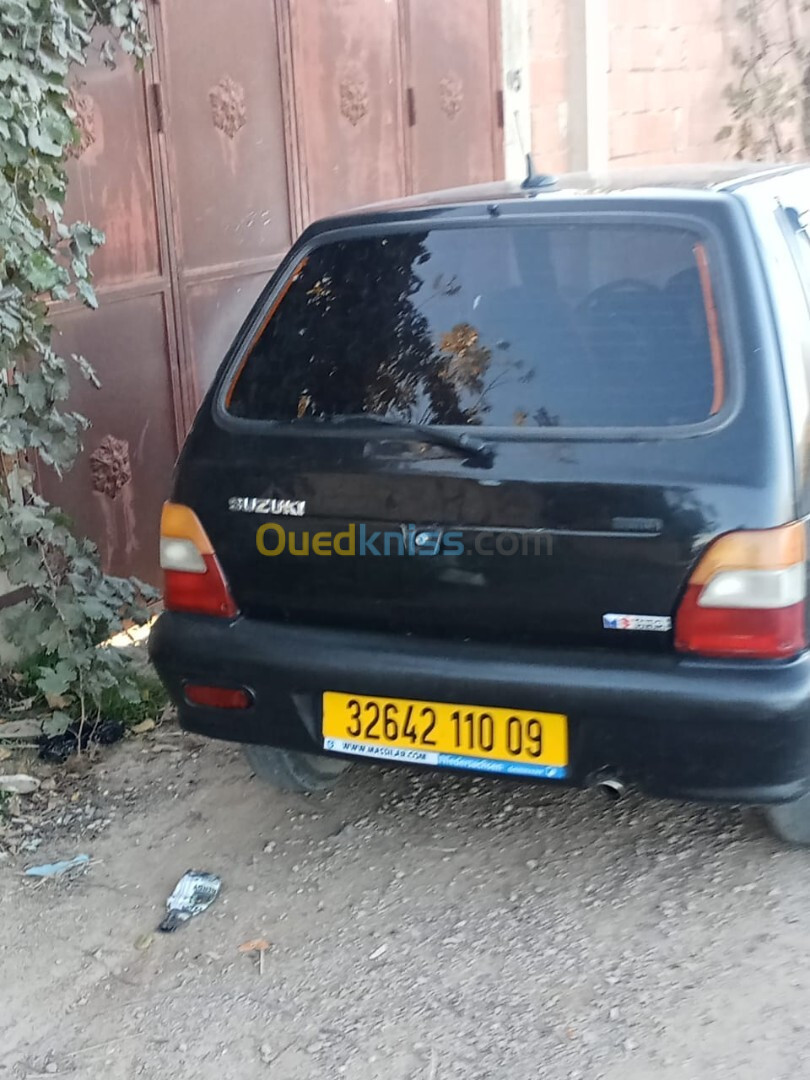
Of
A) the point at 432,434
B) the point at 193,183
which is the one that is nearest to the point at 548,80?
the point at 193,183

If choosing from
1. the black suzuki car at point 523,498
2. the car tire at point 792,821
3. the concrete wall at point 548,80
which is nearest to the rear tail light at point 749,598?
the black suzuki car at point 523,498

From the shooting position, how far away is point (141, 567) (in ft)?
16.8

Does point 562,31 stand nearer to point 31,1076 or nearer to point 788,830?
point 788,830

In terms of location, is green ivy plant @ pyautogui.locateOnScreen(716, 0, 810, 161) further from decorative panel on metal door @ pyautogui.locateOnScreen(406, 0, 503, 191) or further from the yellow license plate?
the yellow license plate

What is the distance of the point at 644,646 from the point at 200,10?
3832mm

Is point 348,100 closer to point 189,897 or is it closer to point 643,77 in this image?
point 643,77

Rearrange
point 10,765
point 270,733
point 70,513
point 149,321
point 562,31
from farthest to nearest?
point 562,31, point 149,321, point 70,513, point 10,765, point 270,733

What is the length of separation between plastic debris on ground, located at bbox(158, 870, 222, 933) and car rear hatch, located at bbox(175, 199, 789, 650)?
78cm

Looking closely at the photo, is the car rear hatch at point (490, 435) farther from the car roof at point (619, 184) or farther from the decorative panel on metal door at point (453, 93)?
the decorative panel on metal door at point (453, 93)

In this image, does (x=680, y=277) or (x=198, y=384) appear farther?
(x=198, y=384)

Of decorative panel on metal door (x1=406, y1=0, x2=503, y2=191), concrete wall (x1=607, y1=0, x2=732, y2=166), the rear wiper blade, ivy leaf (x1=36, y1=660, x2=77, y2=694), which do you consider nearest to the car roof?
the rear wiper blade

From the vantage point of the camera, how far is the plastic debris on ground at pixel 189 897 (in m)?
3.04

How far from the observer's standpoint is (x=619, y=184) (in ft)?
9.73

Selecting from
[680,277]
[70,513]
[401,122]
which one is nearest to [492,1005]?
[680,277]
